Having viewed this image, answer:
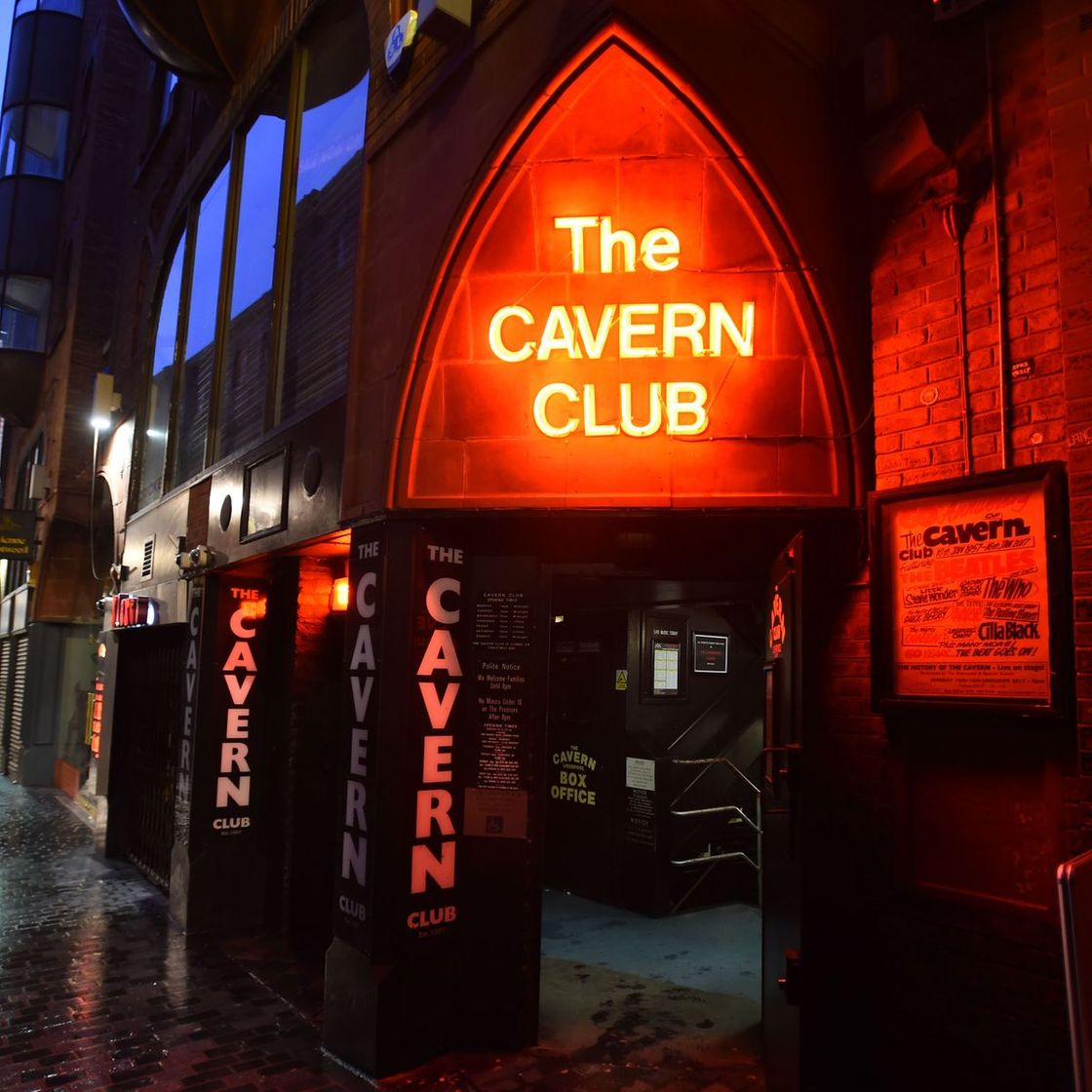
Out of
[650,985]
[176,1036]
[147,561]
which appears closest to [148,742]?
[147,561]

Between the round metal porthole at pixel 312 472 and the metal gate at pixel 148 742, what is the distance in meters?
3.85

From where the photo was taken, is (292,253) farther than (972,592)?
Yes

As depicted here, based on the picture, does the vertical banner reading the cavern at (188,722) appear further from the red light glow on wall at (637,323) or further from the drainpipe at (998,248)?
the drainpipe at (998,248)

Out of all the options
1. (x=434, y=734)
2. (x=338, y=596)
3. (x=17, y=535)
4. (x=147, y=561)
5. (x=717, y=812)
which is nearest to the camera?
(x=434, y=734)

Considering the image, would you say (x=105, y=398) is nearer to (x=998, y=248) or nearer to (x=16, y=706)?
(x=16, y=706)

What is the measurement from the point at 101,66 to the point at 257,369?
45.0ft

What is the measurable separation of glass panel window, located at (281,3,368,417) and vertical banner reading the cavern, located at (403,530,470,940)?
80.9 inches

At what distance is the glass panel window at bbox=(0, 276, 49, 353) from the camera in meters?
20.3

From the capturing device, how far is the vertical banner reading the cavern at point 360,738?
17.9ft

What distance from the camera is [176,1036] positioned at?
5.65 metres

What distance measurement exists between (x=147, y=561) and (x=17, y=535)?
747 cm

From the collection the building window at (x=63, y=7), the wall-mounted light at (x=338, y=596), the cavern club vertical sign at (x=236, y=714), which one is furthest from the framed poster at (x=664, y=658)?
the building window at (x=63, y=7)

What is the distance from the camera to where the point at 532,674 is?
5738mm

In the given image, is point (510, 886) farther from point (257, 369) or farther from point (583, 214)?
point (257, 369)
